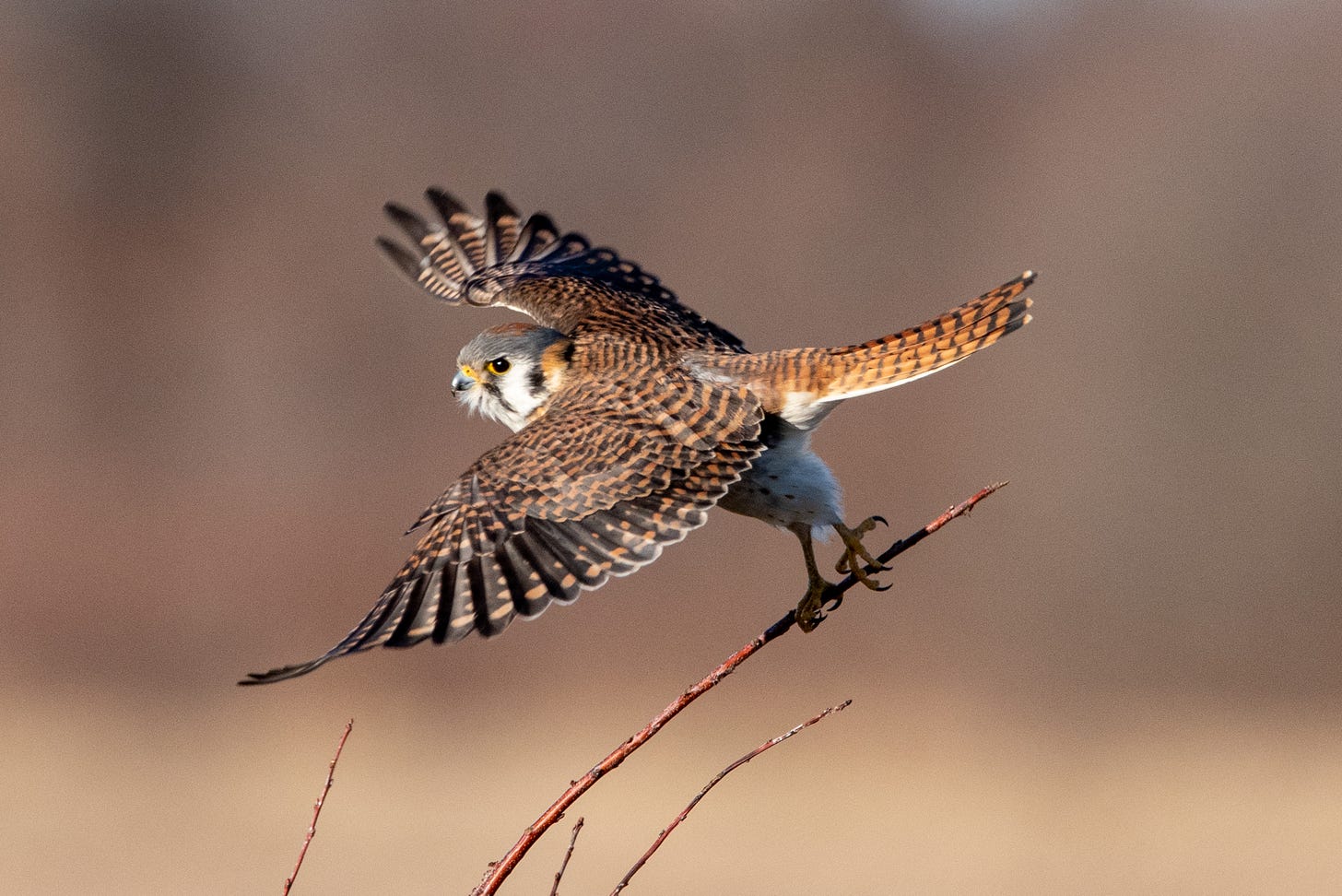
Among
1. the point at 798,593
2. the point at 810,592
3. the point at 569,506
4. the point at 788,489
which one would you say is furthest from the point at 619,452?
the point at 798,593

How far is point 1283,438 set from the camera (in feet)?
37.5

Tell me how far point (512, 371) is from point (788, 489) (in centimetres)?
76

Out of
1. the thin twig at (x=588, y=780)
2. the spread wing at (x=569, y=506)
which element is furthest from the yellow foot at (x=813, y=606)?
the thin twig at (x=588, y=780)

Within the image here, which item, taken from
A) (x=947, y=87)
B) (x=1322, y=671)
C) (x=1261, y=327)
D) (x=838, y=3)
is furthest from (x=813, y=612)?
(x=838, y=3)

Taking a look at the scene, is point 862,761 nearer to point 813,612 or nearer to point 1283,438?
point 1283,438

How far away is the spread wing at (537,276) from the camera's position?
Result: 4.38 meters

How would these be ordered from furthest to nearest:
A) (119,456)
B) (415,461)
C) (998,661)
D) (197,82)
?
(197,82) → (119,456) → (415,461) → (998,661)

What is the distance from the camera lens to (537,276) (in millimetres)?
4871

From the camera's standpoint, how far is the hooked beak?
4062 mm

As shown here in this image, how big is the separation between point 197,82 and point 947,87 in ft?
25.2

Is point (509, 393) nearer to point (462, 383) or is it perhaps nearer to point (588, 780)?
point (462, 383)

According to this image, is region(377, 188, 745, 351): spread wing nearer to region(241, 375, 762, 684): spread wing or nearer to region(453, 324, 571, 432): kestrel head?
region(453, 324, 571, 432): kestrel head

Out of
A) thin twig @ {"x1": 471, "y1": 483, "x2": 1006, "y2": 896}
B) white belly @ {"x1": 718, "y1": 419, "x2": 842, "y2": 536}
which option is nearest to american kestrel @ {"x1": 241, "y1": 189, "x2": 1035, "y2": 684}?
white belly @ {"x1": 718, "y1": 419, "x2": 842, "y2": 536}

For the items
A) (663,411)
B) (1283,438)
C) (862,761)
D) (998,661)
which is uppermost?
(1283,438)
